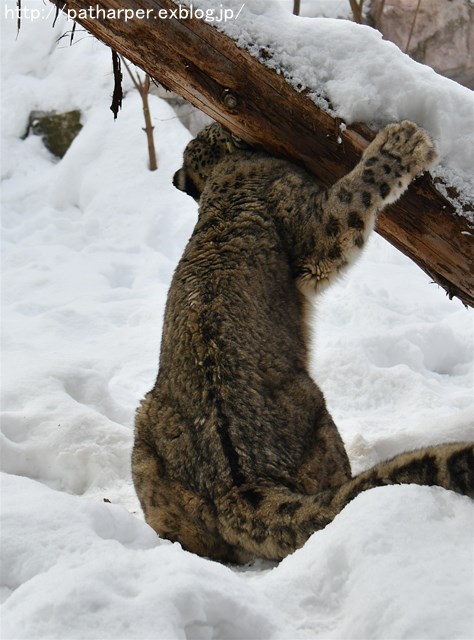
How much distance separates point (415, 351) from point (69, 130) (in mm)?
8318

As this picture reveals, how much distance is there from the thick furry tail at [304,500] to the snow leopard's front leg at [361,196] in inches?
55.9

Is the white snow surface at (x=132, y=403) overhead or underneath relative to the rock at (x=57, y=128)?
overhead

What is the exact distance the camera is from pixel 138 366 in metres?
7.24

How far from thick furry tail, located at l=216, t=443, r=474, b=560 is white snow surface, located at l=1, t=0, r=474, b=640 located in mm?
129

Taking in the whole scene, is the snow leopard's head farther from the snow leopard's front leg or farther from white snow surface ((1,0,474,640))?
white snow surface ((1,0,474,640))

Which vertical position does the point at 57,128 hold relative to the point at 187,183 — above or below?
below

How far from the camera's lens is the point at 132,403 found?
6.39 meters

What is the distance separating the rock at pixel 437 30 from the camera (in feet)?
45.6

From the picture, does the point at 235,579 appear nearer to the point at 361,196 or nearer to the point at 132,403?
the point at 361,196

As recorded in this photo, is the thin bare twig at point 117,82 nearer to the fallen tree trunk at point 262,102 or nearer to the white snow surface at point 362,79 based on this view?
the fallen tree trunk at point 262,102

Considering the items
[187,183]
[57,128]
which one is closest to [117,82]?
[187,183]

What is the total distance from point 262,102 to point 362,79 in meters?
0.52

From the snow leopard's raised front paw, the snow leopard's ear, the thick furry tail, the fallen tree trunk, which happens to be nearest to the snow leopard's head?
the snow leopard's ear

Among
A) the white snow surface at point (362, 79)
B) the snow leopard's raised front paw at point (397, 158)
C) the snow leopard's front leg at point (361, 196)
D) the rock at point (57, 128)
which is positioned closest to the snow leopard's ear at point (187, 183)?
the snow leopard's front leg at point (361, 196)
